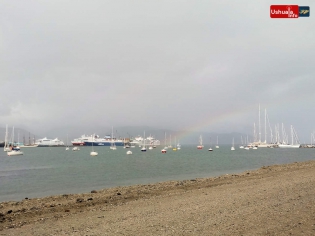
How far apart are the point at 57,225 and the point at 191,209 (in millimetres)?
4781

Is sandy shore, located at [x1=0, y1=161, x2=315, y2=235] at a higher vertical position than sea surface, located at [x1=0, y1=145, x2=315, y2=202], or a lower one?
higher

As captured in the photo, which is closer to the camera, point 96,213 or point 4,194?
point 96,213

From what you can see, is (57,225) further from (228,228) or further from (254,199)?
(254,199)

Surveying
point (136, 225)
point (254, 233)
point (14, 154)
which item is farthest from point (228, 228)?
point (14, 154)

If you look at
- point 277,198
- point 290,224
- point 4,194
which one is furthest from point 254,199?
point 4,194

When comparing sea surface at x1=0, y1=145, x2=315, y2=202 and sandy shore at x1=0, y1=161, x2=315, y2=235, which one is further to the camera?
sea surface at x1=0, y1=145, x2=315, y2=202

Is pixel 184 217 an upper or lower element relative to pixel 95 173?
upper

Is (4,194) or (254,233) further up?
(254,233)

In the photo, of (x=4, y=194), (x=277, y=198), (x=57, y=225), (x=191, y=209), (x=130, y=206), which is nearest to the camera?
(x=57, y=225)

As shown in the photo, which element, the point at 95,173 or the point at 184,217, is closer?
the point at 184,217

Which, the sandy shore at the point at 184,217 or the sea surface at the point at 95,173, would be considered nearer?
the sandy shore at the point at 184,217

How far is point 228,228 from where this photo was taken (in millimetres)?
7848

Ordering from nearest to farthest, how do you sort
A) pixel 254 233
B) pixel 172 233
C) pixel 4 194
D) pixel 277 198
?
pixel 254 233
pixel 172 233
pixel 277 198
pixel 4 194

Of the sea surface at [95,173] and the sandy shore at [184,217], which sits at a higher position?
the sandy shore at [184,217]
